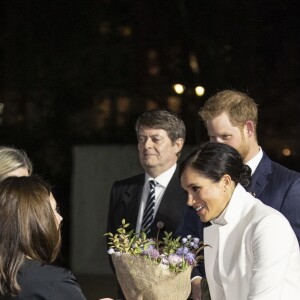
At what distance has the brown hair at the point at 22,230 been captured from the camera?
8.60 feet

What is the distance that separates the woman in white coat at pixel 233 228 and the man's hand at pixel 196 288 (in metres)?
0.18

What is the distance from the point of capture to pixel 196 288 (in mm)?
3389

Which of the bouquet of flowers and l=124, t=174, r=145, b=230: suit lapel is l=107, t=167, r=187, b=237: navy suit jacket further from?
the bouquet of flowers

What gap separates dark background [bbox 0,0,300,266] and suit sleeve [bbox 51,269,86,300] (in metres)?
7.72

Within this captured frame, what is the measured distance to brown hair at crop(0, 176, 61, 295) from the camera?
262cm

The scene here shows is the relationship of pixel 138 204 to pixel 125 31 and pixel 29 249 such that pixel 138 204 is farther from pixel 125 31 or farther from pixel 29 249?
pixel 125 31

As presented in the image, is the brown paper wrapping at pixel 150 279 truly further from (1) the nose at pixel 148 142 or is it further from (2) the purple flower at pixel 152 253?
(1) the nose at pixel 148 142

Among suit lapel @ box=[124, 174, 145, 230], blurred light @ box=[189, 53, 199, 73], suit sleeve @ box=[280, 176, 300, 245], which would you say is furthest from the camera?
blurred light @ box=[189, 53, 199, 73]

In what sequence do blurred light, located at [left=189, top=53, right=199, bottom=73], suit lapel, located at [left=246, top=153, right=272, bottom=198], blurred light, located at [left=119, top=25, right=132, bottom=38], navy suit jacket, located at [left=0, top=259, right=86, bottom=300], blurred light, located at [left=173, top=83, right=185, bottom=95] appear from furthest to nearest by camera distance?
blurred light, located at [left=119, top=25, right=132, bottom=38] < blurred light, located at [left=173, top=83, right=185, bottom=95] < blurred light, located at [left=189, top=53, right=199, bottom=73] < suit lapel, located at [left=246, top=153, right=272, bottom=198] < navy suit jacket, located at [left=0, top=259, right=86, bottom=300]

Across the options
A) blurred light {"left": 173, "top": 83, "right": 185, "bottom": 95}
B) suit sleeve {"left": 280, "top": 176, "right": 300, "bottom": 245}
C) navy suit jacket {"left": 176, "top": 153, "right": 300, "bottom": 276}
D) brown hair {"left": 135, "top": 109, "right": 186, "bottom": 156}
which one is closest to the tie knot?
brown hair {"left": 135, "top": 109, "right": 186, "bottom": 156}

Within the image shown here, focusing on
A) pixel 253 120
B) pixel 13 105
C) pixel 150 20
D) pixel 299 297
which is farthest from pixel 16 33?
pixel 299 297

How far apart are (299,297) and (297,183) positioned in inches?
34.0

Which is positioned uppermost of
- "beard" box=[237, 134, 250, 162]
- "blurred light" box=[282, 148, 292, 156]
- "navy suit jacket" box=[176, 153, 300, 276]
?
"beard" box=[237, 134, 250, 162]

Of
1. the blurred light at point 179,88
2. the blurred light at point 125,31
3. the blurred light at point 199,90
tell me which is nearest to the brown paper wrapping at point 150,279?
the blurred light at point 199,90
